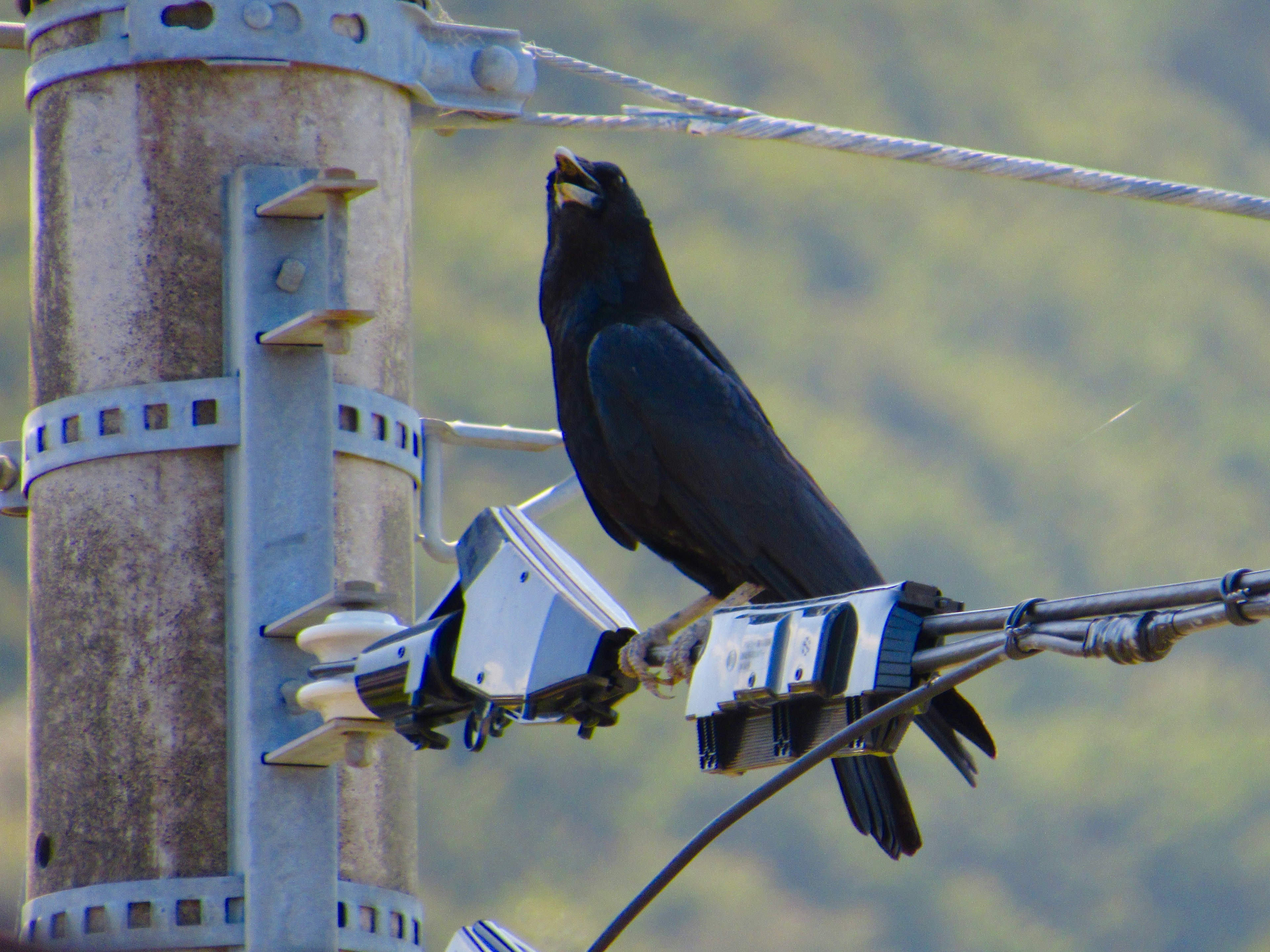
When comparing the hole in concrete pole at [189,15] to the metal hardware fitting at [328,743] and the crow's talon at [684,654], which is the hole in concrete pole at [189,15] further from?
the crow's talon at [684,654]

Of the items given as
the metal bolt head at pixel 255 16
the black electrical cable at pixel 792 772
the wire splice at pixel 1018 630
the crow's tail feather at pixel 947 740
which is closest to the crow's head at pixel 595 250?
the metal bolt head at pixel 255 16

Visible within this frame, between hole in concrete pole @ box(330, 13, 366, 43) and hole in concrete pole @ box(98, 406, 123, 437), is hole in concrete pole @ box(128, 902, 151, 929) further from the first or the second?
hole in concrete pole @ box(330, 13, 366, 43)

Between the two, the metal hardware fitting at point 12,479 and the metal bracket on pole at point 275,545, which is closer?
the metal bracket on pole at point 275,545

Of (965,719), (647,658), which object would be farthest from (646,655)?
(965,719)

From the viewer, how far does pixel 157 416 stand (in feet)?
10.8

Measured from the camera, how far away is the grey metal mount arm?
4238mm

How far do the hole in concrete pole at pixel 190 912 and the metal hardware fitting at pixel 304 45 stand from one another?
157 centimetres

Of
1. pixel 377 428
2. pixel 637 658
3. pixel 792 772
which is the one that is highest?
pixel 377 428

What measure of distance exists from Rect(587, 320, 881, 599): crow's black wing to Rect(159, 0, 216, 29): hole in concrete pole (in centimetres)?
123

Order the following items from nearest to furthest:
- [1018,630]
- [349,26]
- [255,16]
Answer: [1018,630]
[255,16]
[349,26]

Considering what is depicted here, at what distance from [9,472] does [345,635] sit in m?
0.99

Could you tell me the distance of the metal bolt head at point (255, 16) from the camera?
134 inches

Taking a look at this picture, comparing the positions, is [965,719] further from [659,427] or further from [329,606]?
[659,427]

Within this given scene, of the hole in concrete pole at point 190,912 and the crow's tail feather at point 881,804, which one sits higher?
the crow's tail feather at point 881,804
